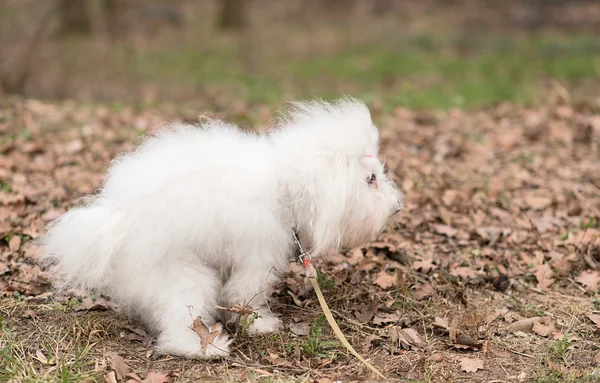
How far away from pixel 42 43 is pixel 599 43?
12.1m

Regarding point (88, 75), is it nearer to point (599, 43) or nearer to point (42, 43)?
point (42, 43)

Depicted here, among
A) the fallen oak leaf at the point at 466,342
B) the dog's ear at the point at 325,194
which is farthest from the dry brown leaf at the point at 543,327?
the dog's ear at the point at 325,194

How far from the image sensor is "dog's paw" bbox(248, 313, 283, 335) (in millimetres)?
3814

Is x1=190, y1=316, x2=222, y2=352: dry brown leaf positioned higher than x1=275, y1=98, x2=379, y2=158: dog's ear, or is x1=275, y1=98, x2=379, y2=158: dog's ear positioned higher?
x1=275, y1=98, x2=379, y2=158: dog's ear

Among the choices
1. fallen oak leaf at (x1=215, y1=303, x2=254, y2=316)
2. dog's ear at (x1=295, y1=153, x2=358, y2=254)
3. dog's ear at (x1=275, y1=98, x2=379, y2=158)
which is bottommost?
fallen oak leaf at (x1=215, y1=303, x2=254, y2=316)

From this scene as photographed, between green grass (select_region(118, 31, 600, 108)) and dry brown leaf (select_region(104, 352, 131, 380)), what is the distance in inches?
299

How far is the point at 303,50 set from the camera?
1756 centimetres

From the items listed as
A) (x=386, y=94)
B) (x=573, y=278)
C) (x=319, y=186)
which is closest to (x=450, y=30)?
(x=386, y=94)

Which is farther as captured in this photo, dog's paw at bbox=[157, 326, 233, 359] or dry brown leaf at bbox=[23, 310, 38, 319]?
dry brown leaf at bbox=[23, 310, 38, 319]

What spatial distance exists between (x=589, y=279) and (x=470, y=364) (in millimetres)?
1491

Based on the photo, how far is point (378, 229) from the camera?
372 cm

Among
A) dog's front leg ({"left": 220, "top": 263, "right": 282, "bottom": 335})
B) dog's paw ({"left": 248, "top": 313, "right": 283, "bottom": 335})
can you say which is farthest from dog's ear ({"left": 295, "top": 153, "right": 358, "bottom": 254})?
dog's paw ({"left": 248, "top": 313, "right": 283, "bottom": 335})

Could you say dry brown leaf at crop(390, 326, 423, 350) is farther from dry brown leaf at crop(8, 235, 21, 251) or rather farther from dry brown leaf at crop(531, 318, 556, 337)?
dry brown leaf at crop(8, 235, 21, 251)

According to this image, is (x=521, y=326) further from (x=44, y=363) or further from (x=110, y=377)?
(x=44, y=363)
